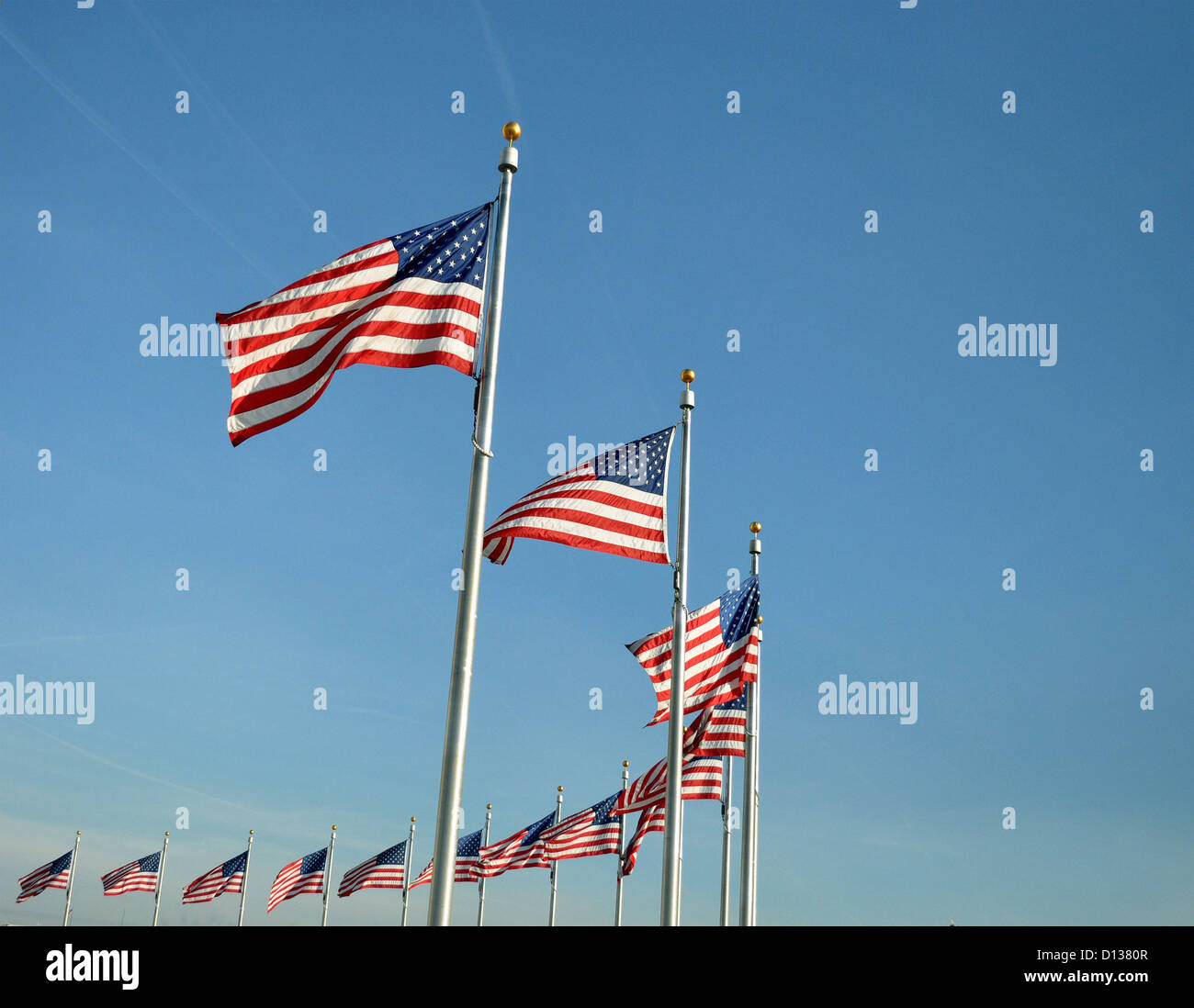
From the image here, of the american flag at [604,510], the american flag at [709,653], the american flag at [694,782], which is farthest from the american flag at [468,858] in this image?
the american flag at [604,510]

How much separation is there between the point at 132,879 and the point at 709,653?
1901 inches

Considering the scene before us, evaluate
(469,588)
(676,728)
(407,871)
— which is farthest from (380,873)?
(469,588)

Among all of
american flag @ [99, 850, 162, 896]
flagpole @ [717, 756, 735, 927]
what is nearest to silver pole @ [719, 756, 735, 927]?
flagpole @ [717, 756, 735, 927]

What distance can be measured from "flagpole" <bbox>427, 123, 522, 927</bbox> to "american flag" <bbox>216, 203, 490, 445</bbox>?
1.01 ft

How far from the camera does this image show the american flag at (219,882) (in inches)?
2480

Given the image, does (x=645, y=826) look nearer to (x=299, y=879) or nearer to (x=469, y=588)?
(x=469, y=588)

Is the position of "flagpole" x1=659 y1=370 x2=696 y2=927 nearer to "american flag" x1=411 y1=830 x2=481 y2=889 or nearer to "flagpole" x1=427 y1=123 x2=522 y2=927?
"flagpole" x1=427 y1=123 x2=522 y2=927

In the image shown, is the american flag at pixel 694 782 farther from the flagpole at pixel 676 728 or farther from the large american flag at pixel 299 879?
the large american flag at pixel 299 879

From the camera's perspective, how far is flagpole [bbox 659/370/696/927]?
21.4m

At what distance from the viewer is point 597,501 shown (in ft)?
61.7
